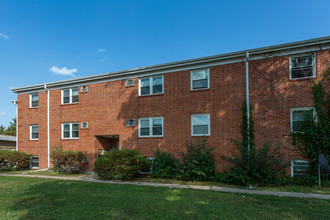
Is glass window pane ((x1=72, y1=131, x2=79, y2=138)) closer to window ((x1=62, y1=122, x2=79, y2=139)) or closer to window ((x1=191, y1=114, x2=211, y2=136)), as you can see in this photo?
window ((x1=62, y1=122, x2=79, y2=139))

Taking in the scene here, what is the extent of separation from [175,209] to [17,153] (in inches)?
529

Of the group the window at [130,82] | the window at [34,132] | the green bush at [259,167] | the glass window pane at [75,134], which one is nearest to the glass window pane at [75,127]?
→ the glass window pane at [75,134]

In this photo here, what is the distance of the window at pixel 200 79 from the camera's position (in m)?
10.5

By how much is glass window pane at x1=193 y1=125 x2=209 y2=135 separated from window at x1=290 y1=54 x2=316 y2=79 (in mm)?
4628

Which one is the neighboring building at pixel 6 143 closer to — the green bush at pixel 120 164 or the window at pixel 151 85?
the green bush at pixel 120 164

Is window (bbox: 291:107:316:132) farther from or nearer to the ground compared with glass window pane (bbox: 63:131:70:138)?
farther from the ground

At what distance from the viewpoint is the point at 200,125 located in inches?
408

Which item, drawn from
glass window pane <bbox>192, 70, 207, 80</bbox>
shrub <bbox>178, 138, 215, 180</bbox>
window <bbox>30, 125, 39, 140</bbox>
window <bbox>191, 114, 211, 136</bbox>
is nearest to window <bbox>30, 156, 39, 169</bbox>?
window <bbox>30, 125, 39, 140</bbox>

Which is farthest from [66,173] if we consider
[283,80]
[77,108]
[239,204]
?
[283,80]

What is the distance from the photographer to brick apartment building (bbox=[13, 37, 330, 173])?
29.2 feet

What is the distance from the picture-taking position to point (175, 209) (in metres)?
5.16

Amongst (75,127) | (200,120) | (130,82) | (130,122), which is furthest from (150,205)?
(75,127)

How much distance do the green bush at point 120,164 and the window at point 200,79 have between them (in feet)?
15.9

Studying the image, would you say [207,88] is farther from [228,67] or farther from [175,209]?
[175,209]
